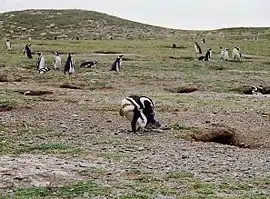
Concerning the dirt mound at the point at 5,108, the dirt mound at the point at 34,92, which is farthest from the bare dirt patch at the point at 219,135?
the dirt mound at the point at 34,92

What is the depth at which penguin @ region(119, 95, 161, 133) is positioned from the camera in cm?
1345

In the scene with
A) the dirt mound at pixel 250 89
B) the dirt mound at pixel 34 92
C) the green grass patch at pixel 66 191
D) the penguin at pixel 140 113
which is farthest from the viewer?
the dirt mound at pixel 250 89

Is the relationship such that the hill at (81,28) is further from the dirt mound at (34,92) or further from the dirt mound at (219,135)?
the dirt mound at (219,135)

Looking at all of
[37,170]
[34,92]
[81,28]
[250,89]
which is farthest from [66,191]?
[81,28]

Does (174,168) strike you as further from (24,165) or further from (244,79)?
(244,79)

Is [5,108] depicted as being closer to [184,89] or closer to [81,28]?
[184,89]

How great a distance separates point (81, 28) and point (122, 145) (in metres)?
72.2

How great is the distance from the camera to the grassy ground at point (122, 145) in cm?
833

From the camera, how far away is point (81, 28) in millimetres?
Answer: 82625

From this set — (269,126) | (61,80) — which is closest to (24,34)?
(61,80)

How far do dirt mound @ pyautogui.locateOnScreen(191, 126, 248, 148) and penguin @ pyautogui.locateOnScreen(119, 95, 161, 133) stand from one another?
105 centimetres

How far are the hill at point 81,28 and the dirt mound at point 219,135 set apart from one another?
194 feet

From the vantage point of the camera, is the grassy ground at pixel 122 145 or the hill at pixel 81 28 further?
the hill at pixel 81 28

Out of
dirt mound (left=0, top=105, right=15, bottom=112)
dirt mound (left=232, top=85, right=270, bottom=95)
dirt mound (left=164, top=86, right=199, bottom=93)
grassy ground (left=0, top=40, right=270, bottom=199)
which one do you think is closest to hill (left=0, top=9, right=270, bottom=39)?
dirt mound (left=232, top=85, right=270, bottom=95)
